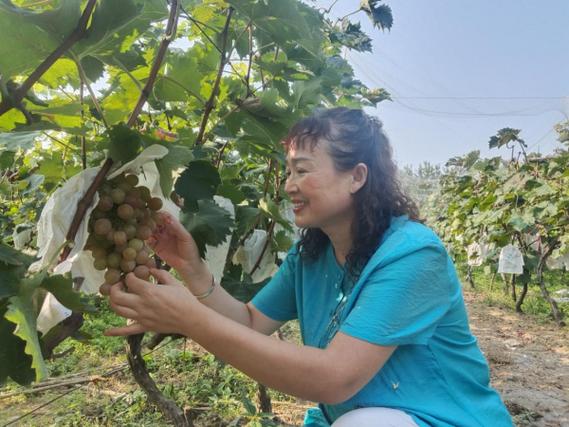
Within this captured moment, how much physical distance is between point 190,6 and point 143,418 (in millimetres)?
2290

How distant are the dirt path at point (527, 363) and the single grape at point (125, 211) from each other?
2.95 metres

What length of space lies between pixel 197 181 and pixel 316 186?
0.39 meters

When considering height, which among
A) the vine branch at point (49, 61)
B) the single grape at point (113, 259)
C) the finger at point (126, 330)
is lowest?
the finger at point (126, 330)

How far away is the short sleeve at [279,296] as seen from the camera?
68.3 inches

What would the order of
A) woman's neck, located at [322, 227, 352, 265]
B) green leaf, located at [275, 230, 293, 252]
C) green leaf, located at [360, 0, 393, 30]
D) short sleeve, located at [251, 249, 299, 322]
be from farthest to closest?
green leaf, located at [360, 0, 393, 30] < green leaf, located at [275, 230, 293, 252] < short sleeve, located at [251, 249, 299, 322] < woman's neck, located at [322, 227, 352, 265]

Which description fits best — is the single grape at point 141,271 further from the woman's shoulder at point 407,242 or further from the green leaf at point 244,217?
the green leaf at point 244,217

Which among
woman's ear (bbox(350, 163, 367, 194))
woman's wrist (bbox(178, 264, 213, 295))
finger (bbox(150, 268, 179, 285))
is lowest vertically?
woman's wrist (bbox(178, 264, 213, 295))

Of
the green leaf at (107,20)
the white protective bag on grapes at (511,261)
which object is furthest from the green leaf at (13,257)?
the white protective bag on grapes at (511,261)

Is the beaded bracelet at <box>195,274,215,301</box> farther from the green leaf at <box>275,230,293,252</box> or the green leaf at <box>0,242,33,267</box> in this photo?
the green leaf at <box>0,242,33,267</box>

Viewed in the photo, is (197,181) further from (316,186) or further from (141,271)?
(316,186)

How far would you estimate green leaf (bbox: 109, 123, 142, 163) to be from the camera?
87cm

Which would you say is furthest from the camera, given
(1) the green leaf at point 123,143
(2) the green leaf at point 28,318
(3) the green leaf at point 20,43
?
(1) the green leaf at point 123,143

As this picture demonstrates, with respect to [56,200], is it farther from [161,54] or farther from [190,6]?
[190,6]

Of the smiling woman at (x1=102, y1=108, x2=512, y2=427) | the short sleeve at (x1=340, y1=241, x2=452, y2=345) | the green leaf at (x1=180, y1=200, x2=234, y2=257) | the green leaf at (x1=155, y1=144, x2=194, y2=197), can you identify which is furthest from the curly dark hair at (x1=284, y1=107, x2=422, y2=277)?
the green leaf at (x1=155, y1=144, x2=194, y2=197)
